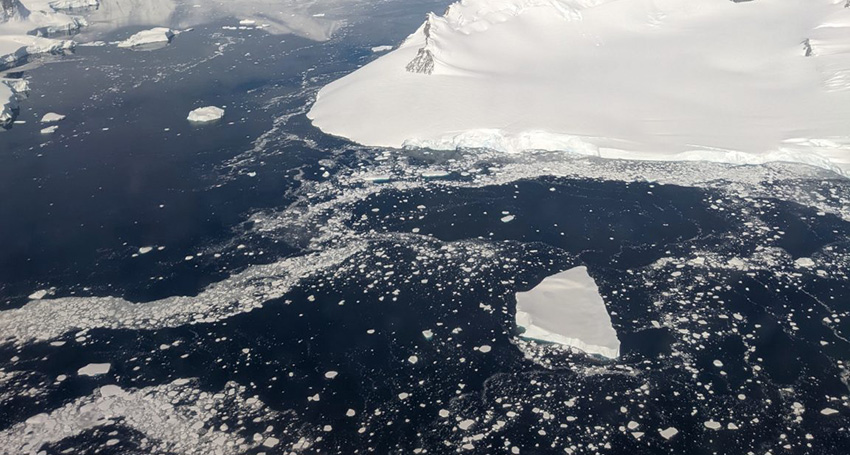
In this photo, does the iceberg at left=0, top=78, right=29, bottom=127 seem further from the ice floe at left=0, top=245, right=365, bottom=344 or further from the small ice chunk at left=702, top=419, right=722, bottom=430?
the small ice chunk at left=702, top=419, right=722, bottom=430

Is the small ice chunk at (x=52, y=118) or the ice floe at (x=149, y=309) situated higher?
the small ice chunk at (x=52, y=118)

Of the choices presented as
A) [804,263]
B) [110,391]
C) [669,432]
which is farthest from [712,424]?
[110,391]

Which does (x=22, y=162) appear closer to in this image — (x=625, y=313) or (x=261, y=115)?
(x=261, y=115)

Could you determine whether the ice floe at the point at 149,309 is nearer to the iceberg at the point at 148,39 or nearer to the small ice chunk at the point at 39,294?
the small ice chunk at the point at 39,294

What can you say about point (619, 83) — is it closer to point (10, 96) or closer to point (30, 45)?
point (10, 96)

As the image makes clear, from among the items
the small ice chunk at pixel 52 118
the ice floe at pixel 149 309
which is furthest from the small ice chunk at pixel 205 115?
the ice floe at pixel 149 309

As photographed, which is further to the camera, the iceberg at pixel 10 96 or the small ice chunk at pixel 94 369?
the iceberg at pixel 10 96

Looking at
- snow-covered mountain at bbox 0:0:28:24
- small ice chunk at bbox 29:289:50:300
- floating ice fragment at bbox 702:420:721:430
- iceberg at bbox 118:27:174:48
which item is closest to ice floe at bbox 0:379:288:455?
small ice chunk at bbox 29:289:50:300
